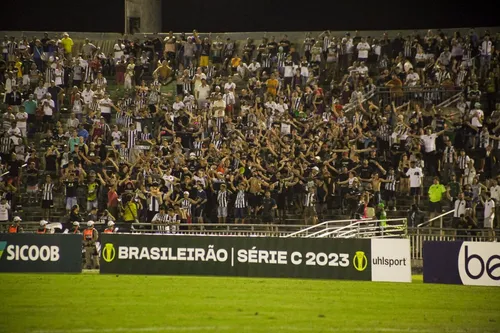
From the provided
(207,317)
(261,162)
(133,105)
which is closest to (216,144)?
(261,162)

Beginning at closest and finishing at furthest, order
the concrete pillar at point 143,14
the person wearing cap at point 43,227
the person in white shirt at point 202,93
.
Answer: the person wearing cap at point 43,227, the person in white shirt at point 202,93, the concrete pillar at point 143,14

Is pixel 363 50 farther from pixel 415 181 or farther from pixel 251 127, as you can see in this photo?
pixel 415 181

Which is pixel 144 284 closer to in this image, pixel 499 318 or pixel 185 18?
pixel 499 318

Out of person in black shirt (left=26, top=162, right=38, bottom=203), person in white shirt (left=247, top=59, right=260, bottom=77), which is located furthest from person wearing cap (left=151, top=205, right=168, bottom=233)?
person in white shirt (left=247, top=59, right=260, bottom=77)

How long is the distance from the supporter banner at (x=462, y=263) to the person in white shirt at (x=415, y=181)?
5606 millimetres

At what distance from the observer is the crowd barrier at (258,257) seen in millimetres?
23562

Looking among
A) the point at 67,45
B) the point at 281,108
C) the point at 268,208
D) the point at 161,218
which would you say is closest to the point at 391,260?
the point at 268,208

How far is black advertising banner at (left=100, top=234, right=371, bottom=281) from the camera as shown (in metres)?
23.9

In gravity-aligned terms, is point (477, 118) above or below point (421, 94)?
below

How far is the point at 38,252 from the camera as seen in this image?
84.2ft

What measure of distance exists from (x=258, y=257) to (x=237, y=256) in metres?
0.57

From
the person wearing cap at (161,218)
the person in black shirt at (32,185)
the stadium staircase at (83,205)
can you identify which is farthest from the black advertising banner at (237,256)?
the person in black shirt at (32,185)

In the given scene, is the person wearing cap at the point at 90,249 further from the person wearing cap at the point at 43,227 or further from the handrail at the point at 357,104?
the handrail at the point at 357,104

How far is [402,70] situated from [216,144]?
7.15m
